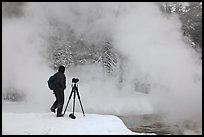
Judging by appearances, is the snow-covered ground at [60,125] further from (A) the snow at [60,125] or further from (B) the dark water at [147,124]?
(B) the dark water at [147,124]

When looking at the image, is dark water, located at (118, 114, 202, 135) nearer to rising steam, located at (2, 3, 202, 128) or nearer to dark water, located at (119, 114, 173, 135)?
dark water, located at (119, 114, 173, 135)

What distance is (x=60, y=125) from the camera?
5645 millimetres

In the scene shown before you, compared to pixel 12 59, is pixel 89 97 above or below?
below

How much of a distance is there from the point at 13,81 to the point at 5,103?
741mm

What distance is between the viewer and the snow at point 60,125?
5211 mm

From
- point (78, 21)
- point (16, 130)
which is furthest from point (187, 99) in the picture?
point (16, 130)

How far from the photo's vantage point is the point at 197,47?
15.3 metres

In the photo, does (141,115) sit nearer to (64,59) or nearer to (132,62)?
(132,62)

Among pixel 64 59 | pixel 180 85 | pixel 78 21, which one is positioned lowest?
pixel 180 85

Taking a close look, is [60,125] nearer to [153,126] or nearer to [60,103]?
[60,103]

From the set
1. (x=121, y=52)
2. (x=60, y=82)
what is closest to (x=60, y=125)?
(x=60, y=82)

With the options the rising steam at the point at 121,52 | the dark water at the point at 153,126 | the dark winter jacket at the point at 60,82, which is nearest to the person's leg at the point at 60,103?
the dark winter jacket at the point at 60,82

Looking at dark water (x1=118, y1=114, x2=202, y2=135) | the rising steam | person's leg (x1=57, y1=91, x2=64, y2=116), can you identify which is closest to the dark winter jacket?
person's leg (x1=57, y1=91, x2=64, y2=116)

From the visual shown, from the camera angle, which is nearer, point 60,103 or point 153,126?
point 60,103
